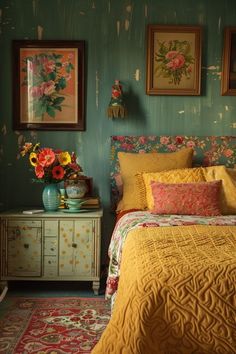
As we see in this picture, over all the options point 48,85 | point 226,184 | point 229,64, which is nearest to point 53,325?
point 226,184

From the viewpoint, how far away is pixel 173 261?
5.54ft

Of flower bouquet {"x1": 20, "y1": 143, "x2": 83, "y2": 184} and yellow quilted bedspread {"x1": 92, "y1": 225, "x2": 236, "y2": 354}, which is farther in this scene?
flower bouquet {"x1": 20, "y1": 143, "x2": 83, "y2": 184}

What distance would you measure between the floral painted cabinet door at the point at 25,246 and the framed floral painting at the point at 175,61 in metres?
1.50

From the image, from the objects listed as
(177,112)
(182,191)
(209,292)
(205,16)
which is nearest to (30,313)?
(182,191)

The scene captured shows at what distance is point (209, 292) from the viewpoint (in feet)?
5.01

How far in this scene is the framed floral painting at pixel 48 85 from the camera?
11.6 feet

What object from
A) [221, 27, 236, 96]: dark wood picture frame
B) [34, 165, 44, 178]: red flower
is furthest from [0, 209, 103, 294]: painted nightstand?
[221, 27, 236, 96]: dark wood picture frame

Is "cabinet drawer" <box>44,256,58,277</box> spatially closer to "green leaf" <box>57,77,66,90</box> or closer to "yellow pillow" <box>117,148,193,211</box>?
"yellow pillow" <box>117,148,193,211</box>

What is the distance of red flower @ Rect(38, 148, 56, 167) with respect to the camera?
3.16 m

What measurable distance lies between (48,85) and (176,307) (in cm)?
253

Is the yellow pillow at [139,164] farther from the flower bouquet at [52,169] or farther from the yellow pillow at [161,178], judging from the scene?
the flower bouquet at [52,169]

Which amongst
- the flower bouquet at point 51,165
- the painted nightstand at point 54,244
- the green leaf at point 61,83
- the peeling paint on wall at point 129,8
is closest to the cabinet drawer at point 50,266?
the painted nightstand at point 54,244

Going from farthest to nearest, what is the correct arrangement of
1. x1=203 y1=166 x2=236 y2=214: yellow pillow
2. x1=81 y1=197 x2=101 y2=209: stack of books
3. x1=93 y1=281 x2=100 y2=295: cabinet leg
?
x1=81 y1=197 x2=101 y2=209: stack of books < x1=93 y1=281 x2=100 y2=295: cabinet leg < x1=203 y1=166 x2=236 y2=214: yellow pillow

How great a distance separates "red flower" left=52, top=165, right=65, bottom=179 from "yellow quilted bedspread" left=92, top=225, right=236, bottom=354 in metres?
1.55
